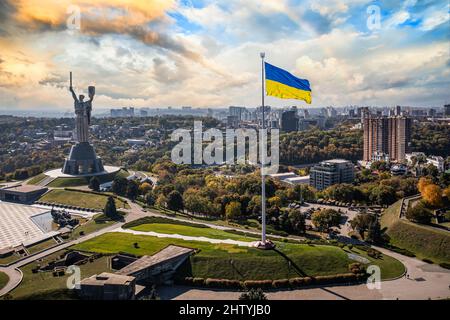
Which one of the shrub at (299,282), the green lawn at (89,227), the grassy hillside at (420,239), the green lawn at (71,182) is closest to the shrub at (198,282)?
the shrub at (299,282)

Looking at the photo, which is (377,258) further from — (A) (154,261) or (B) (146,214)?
(B) (146,214)

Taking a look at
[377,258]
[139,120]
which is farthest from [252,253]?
[139,120]

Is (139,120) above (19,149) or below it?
above

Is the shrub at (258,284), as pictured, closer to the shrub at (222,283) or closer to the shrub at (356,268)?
the shrub at (222,283)

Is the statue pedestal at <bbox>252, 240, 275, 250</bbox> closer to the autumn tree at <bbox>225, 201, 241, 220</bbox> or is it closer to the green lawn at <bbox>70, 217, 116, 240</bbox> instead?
the autumn tree at <bbox>225, 201, 241, 220</bbox>

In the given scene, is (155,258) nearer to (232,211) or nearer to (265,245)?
(265,245)

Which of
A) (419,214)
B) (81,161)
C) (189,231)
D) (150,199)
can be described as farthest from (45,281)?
(81,161)

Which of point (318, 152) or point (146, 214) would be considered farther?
point (318, 152)
